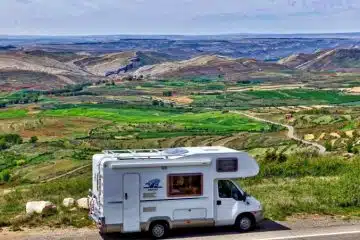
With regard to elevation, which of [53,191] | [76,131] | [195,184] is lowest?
[76,131]

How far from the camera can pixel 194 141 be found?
4040 inches

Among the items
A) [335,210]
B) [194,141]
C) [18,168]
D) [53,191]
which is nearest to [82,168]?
[18,168]

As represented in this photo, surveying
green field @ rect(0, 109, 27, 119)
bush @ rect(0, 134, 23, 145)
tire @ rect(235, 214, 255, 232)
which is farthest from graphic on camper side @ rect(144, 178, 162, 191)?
green field @ rect(0, 109, 27, 119)

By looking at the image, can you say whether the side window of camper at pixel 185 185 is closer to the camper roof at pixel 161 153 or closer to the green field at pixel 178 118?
the camper roof at pixel 161 153

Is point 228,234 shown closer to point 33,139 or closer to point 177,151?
point 177,151

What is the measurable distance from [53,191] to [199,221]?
10.9m

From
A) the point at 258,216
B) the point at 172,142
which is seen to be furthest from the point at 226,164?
the point at 172,142

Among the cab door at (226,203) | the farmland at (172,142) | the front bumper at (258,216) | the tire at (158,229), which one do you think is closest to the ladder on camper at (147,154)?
the cab door at (226,203)

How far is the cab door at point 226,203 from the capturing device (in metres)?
21.5

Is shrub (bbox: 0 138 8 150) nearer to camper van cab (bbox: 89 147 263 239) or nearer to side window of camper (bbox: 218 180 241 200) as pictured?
camper van cab (bbox: 89 147 263 239)

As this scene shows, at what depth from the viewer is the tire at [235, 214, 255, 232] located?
2184 cm

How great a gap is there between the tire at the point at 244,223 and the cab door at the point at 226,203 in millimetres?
229

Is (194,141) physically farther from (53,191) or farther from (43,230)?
(43,230)

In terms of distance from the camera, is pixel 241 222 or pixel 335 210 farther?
pixel 335 210
